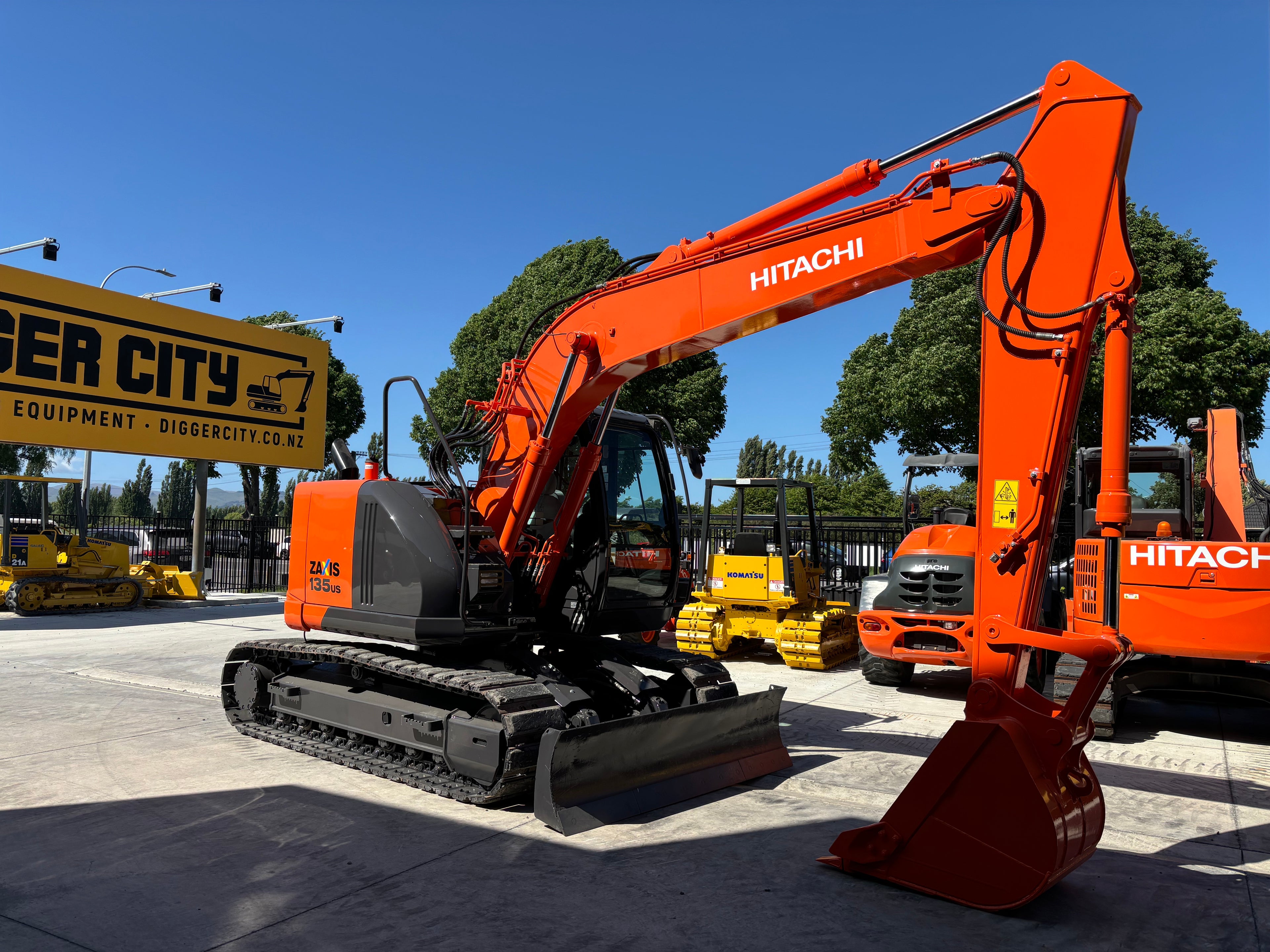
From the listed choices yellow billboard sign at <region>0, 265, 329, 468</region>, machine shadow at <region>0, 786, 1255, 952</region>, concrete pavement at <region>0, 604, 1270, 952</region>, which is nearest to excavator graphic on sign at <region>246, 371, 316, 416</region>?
yellow billboard sign at <region>0, 265, 329, 468</region>

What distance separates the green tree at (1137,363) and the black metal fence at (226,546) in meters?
15.3

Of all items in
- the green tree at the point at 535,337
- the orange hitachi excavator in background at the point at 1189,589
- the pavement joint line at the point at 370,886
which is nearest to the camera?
the pavement joint line at the point at 370,886

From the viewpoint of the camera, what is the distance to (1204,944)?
349 cm

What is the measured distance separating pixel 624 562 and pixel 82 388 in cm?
1334

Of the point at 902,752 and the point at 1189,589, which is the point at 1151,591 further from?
the point at 902,752

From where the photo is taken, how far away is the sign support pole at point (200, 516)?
1888 centimetres

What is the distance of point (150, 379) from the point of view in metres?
16.6

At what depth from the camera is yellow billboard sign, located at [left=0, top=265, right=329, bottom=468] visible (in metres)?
14.8

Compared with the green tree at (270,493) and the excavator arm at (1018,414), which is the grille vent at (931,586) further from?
the green tree at (270,493)

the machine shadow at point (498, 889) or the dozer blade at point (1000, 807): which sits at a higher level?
the dozer blade at point (1000, 807)

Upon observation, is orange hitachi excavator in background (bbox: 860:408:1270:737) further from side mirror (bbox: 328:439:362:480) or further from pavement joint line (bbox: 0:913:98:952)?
pavement joint line (bbox: 0:913:98:952)

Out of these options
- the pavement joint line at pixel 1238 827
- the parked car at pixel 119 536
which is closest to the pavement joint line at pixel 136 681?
the pavement joint line at pixel 1238 827

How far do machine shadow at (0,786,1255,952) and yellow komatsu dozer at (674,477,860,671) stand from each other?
18.3ft

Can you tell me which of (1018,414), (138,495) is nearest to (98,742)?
(1018,414)
